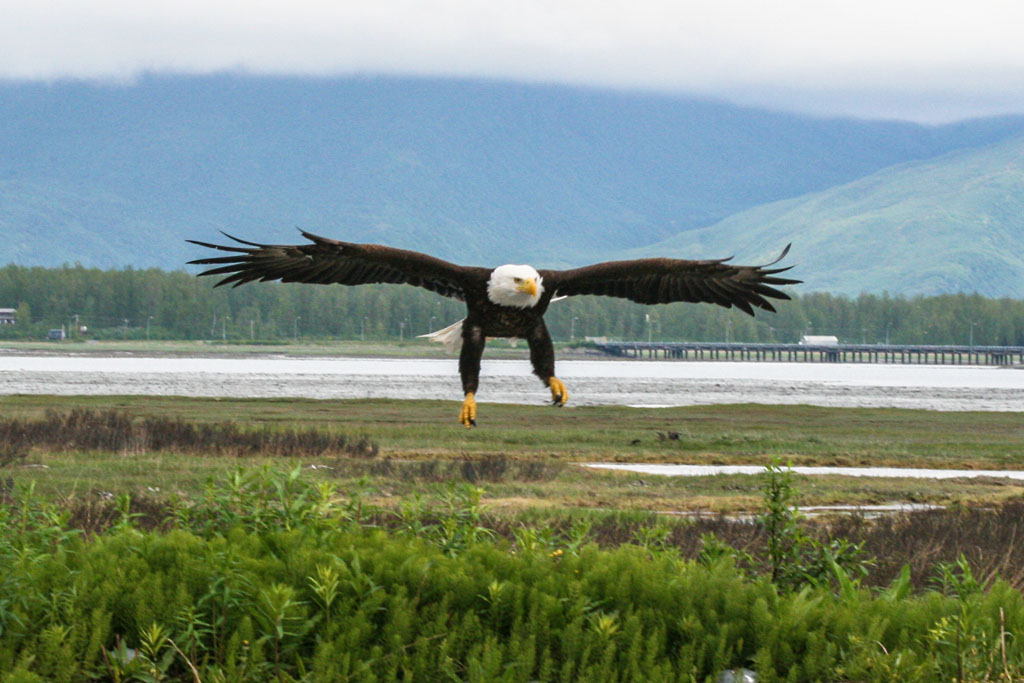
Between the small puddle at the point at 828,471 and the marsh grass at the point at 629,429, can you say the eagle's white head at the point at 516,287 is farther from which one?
the small puddle at the point at 828,471

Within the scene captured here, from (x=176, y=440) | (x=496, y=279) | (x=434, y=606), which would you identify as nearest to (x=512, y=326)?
(x=496, y=279)

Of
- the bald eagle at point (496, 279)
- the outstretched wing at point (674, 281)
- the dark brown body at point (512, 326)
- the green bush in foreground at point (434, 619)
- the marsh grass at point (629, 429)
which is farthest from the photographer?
the marsh grass at point (629, 429)

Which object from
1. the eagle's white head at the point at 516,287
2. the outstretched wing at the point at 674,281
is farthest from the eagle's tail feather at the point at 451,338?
the eagle's white head at the point at 516,287

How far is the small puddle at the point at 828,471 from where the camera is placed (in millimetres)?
23484

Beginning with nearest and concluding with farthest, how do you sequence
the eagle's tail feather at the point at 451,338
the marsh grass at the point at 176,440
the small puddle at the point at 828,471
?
the eagle's tail feather at the point at 451,338
the marsh grass at the point at 176,440
the small puddle at the point at 828,471

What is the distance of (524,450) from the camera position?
27.6 metres

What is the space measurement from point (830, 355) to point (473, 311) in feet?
629

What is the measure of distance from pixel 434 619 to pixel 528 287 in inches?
230

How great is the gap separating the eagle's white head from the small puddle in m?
10.4

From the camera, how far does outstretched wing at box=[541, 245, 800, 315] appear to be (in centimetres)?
1345

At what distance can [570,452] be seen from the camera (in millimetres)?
27297

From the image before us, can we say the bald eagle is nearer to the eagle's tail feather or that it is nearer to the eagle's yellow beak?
the eagle's yellow beak

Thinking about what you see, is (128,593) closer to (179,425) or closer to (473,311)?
(473,311)

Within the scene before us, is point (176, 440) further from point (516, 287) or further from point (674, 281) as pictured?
point (516, 287)
